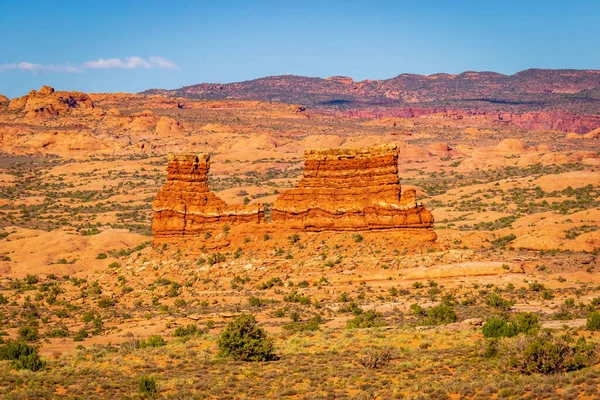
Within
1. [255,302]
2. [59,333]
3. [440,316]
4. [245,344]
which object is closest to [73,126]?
[255,302]

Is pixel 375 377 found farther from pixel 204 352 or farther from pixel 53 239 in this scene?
pixel 53 239

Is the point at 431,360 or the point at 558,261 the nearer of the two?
the point at 431,360

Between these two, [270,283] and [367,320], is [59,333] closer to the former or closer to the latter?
[270,283]

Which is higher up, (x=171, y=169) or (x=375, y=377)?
(x=171, y=169)

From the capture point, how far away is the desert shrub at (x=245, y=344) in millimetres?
24219

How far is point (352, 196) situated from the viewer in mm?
38156

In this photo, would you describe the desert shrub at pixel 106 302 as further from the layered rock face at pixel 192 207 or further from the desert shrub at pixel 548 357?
the desert shrub at pixel 548 357

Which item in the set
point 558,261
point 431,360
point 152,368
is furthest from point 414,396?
point 558,261

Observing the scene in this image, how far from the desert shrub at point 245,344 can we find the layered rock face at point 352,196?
13411 mm

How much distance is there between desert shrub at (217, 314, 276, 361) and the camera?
24.2m

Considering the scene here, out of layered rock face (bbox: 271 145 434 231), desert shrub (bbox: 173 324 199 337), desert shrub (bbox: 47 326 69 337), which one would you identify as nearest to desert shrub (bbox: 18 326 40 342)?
desert shrub (bbox: 47 326 69 337)

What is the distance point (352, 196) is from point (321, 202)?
55.8 inches

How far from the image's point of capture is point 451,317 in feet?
95.4

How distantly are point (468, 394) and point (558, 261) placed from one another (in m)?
23.4
